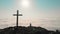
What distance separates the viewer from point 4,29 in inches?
2064

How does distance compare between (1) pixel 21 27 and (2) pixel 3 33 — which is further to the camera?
(1) pixel 21 27

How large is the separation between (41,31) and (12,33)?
6.77 meters

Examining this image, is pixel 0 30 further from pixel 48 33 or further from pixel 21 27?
pixel 48 33

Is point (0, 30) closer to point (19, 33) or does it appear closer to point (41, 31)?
point (19, 33)

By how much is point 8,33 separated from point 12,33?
3.29 feet

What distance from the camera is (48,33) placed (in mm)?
50938

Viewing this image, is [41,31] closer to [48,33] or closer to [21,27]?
[48,33]

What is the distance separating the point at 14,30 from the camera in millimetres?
48688

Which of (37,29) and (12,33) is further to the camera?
(37,29)

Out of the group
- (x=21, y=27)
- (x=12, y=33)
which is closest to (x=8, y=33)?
(x=12, y=33)

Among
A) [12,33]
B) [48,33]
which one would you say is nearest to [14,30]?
[12,33]

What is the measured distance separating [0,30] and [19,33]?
5887 millimetres

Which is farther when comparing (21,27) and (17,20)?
(21,27)

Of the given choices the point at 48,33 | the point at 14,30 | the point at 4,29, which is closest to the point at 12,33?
the point at 14,30
